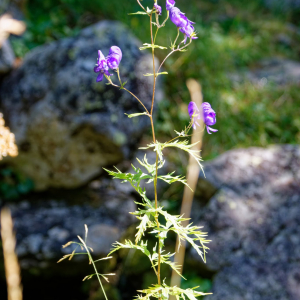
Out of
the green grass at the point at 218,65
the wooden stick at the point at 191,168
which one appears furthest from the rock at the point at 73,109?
the green grass at the point at 218,65

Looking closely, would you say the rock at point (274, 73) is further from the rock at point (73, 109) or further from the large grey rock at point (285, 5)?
the rock at point (73, 109)

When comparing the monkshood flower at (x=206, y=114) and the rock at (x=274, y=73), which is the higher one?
the monkshood flower at (x=206, y=114)

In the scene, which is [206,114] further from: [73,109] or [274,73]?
[274,73]

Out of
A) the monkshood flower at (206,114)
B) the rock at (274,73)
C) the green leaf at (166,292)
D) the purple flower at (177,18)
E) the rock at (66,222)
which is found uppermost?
the purple flower at (177,18)

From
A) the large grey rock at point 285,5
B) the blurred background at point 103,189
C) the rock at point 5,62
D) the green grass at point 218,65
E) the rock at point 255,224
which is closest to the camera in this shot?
the rock at point 255,224

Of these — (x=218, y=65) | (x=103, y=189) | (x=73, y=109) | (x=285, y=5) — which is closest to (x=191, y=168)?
(x=73, y=109)

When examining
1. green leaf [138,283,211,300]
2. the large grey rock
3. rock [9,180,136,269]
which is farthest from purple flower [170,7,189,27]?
the large grey rock
